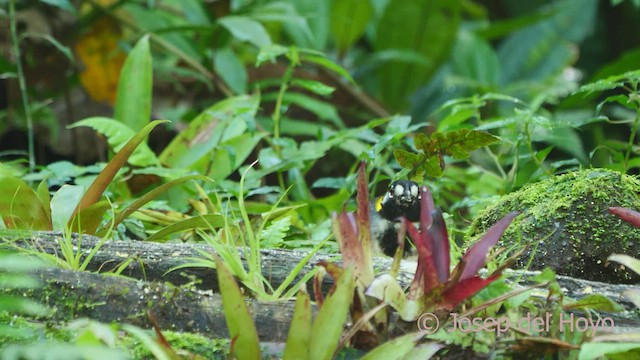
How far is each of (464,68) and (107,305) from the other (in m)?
5.52

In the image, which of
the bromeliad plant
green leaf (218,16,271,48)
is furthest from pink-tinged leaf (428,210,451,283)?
green leaf (218,16,271,48)

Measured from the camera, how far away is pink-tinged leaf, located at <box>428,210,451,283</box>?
6.05 ft

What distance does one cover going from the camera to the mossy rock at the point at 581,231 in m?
2.37

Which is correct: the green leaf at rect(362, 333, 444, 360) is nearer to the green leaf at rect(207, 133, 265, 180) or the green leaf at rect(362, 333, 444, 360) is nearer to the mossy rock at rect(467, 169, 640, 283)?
the mossy rock at rect(467, 169, 640, 283)

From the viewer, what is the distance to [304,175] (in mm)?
4508

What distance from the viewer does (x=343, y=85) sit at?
638 centimetres

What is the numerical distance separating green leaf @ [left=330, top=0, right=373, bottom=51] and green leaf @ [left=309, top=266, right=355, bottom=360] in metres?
5.42

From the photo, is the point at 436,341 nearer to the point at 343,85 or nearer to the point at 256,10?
the point at 256,10

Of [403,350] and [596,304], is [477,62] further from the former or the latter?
[403,350]

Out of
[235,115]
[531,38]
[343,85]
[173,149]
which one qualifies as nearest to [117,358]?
[235,115]

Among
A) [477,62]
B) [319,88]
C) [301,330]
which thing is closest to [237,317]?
[301,330]

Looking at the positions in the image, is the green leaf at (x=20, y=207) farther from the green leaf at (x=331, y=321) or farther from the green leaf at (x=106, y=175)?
the green leaf at (x=331, y=321)

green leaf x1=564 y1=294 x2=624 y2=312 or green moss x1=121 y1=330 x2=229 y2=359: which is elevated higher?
green leaf x1=564 y1=294 x2=624 y2=312

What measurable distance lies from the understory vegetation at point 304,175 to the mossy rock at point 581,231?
5 cm
